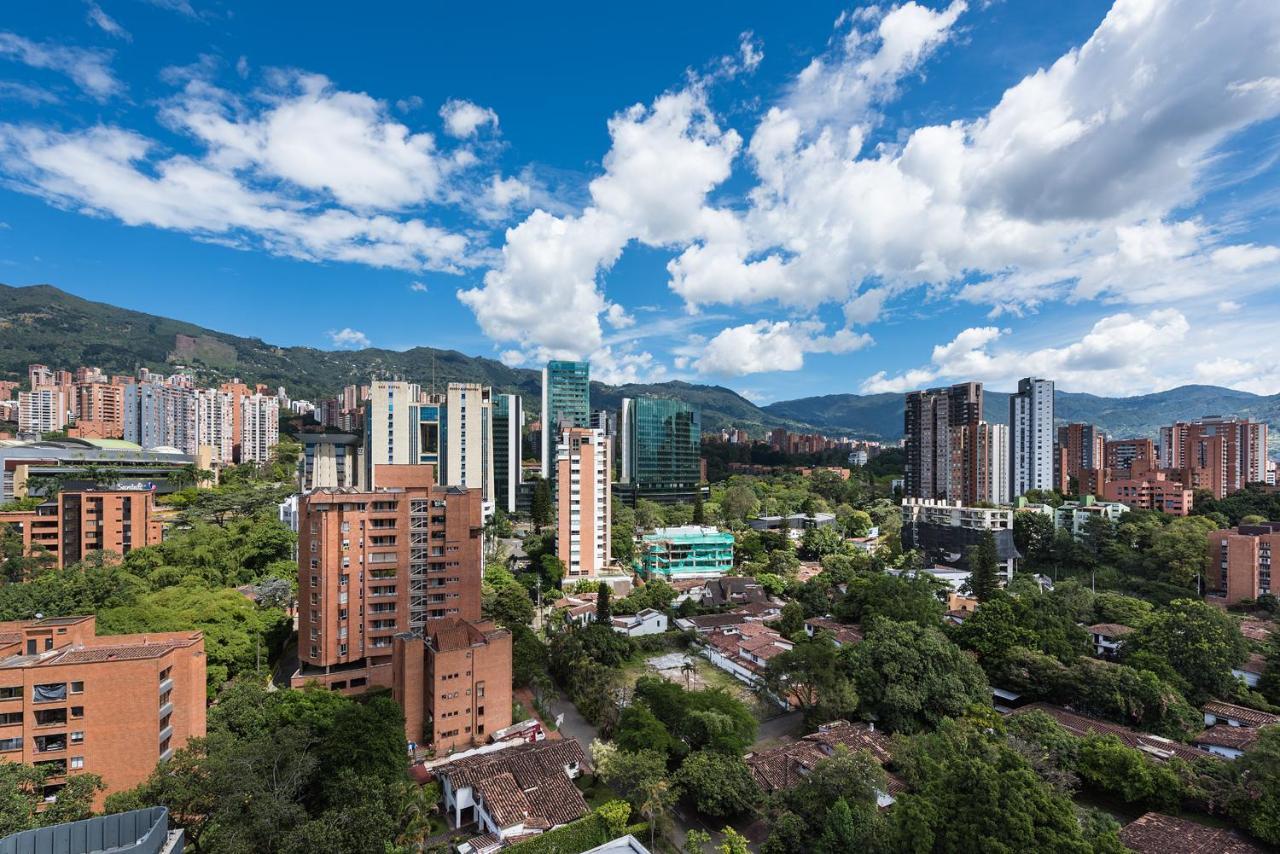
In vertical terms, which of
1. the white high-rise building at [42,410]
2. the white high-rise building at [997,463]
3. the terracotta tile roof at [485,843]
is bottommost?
the terracotta tile roof at [485,843]

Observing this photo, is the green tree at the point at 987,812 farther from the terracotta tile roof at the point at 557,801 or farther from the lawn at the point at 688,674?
the lawn at the point at 688,674

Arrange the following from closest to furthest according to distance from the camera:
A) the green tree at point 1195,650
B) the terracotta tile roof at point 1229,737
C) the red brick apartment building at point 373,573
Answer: the terracotta tile roof at point 1229,737 < the green tree at point 1195,650 < the red brick apartment building at point 373,573

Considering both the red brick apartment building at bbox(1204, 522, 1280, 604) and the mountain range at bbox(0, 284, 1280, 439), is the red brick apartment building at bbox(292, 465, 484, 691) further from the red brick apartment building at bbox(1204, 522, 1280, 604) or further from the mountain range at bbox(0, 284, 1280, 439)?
the mountain range at bbox(0, 284, 1280, 439)

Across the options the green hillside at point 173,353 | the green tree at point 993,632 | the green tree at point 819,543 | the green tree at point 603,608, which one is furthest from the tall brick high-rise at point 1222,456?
the green hillside at point 173,353

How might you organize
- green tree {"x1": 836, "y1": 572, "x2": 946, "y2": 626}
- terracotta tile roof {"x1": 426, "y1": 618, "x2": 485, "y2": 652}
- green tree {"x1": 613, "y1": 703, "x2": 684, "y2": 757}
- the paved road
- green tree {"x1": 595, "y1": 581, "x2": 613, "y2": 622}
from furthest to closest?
green tree {"x1": 595, "y1": 581, "x2": 613, "y2": 622}
green tree {"x1": 836, "y1": 572, "x2": 946, "y2": 626}
the paved road
terracotta tile roof {"x1": 426, "y1": 618, "x2": 485, "y2": 652}
green tree {"x1": 613, "y1": 703, "x2": 684, "y2": 757}

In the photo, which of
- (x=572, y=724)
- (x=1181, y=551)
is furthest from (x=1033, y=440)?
(x=572, y=724)

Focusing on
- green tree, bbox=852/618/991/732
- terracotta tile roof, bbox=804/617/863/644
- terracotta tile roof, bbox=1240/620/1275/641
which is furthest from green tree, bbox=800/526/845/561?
green tree, bbox=852/618/991/732
